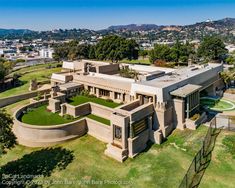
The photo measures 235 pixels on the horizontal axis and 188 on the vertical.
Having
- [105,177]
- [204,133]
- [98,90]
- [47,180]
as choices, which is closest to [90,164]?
[105,177]

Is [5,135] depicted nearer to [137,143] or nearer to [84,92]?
[137,143]

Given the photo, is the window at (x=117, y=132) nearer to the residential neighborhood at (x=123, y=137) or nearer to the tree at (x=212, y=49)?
the residential neighborhood at (x=123, y=137)

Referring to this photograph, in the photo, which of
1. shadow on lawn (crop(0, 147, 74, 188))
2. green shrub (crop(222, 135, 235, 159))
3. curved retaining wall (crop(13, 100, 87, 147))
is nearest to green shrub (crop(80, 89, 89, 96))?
curved retaining wall (crop(13, 100, 87, 147))

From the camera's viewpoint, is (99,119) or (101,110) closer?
(99,119)

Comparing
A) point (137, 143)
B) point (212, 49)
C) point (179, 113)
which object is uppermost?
point (212, 49)

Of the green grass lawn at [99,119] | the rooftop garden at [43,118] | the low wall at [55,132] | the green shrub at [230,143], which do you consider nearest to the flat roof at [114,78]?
the green grass lawn at [99,119]

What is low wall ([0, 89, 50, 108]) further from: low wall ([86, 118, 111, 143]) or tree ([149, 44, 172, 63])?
tree ([149, 44, 172, 63])

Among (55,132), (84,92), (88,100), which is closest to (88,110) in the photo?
(88,100)
